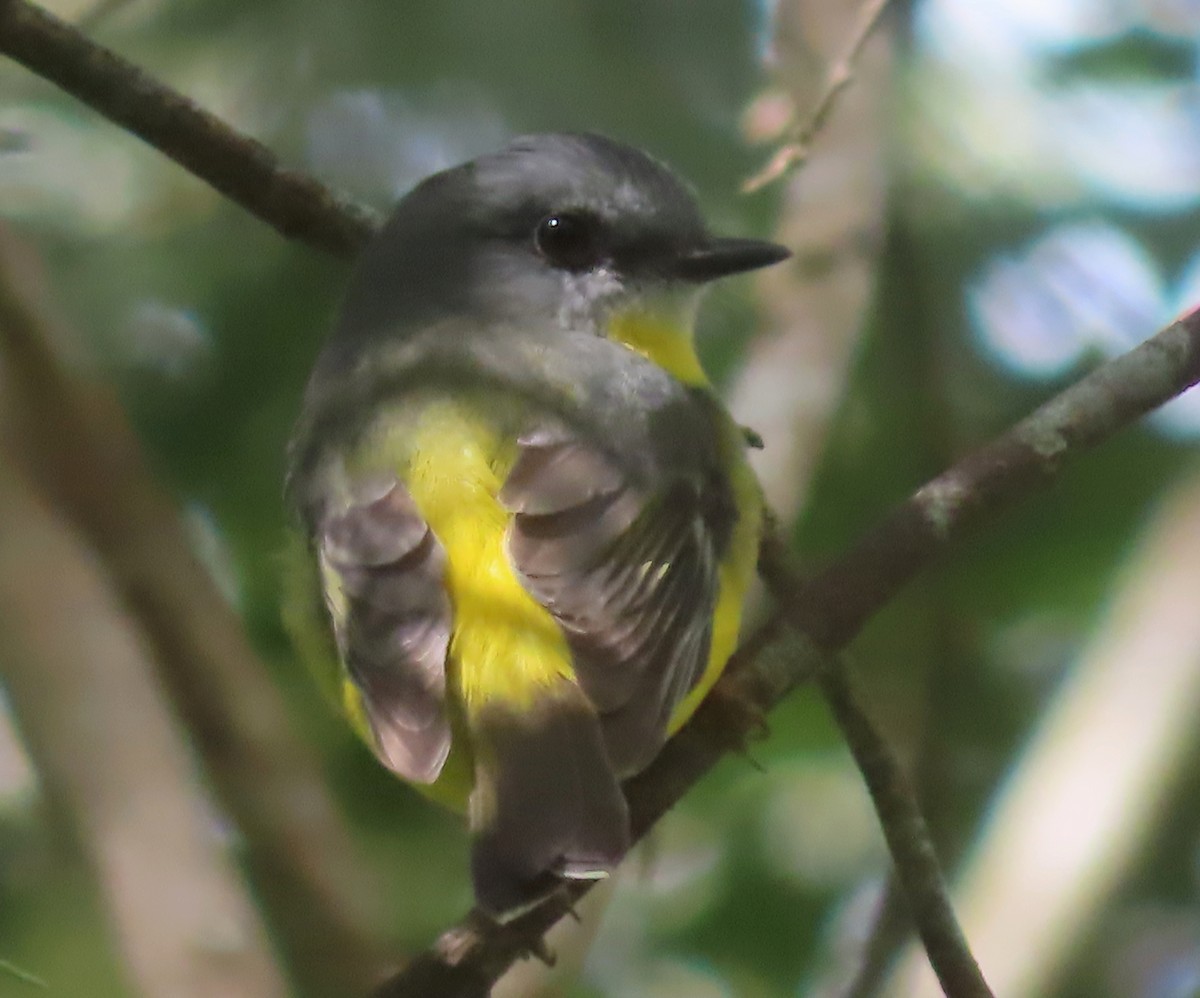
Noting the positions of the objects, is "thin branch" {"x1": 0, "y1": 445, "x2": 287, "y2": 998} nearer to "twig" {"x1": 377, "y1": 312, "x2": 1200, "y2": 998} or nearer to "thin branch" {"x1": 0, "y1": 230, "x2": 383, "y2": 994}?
"thin branch" {"x1": 0, "y1": 230, "x2": 383, "y2": 994}

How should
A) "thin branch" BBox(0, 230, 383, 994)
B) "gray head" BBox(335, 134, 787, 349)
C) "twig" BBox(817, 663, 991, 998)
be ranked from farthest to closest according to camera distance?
"gray head" BBox(335, 134, 787, 349)
"thin branch" BBox(0, 230, 383, 994)
"twig" BBox(817, 663, 991, 998)

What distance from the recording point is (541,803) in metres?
2.44

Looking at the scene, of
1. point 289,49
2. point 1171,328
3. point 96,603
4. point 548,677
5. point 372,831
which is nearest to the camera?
point 548,677

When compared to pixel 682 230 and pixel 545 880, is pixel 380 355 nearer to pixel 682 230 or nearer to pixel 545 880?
pixel 682 230

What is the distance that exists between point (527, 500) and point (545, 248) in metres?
0.93

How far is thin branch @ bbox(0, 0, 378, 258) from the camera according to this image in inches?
116

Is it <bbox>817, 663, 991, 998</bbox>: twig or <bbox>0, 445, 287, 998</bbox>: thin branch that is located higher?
<bbox>817, 663, 991, 998</bbox>: twig

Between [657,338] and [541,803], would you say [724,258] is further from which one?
[541,803]

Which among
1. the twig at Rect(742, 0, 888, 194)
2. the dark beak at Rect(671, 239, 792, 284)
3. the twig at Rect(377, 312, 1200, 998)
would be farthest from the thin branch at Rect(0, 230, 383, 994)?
the twig at Rect(742, 0, 888, 194)

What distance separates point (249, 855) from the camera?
Answer: 143 inches

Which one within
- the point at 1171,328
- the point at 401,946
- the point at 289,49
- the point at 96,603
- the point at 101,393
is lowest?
the point at 401,946

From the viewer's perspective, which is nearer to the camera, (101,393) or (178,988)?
(178,988)

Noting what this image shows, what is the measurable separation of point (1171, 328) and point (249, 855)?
6.59ft

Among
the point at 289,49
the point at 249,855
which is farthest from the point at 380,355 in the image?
the point at 289,49
